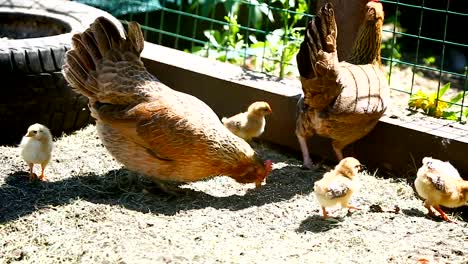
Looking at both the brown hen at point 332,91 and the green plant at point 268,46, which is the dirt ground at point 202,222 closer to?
the brown hen at point 332,91

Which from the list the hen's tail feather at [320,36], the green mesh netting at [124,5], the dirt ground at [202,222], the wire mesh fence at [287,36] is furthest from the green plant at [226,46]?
the dirt ground at [202,222]

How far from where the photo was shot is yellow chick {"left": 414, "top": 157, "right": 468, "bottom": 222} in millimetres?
5754

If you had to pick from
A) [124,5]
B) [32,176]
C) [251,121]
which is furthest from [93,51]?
[124,5]

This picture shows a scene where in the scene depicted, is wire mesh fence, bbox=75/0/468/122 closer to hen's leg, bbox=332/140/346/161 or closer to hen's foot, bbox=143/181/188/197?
hen's leg, bbox=332/140/346/161

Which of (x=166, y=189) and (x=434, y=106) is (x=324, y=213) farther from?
(x=434, y=106)

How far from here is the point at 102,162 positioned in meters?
6.61

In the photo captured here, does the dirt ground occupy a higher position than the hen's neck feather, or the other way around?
the hen's neck feather

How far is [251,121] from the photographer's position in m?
6.77

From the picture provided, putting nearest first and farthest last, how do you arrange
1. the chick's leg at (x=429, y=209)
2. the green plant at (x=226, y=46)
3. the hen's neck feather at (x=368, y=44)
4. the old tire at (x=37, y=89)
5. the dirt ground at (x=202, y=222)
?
the dirt ground at (x=202, y=222)
the chick's leg at (x=429, y=209)
the old tire at (x=37, y=89)
the hen's neck feather at (x=368, y=44)
the green plant at (x=226, y=46)

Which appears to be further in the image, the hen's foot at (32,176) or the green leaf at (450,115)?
the green leaf at (450,115)

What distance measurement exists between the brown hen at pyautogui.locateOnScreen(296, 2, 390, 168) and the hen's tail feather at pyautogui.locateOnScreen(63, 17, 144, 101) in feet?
4.51

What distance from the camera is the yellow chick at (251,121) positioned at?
6738mm

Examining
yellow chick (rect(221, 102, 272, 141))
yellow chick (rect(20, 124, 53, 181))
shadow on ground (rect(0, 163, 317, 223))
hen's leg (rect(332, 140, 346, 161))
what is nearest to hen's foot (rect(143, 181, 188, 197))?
shadow on ground (rect(0, 163, 317, 223))

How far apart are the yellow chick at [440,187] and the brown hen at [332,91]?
0.71m
